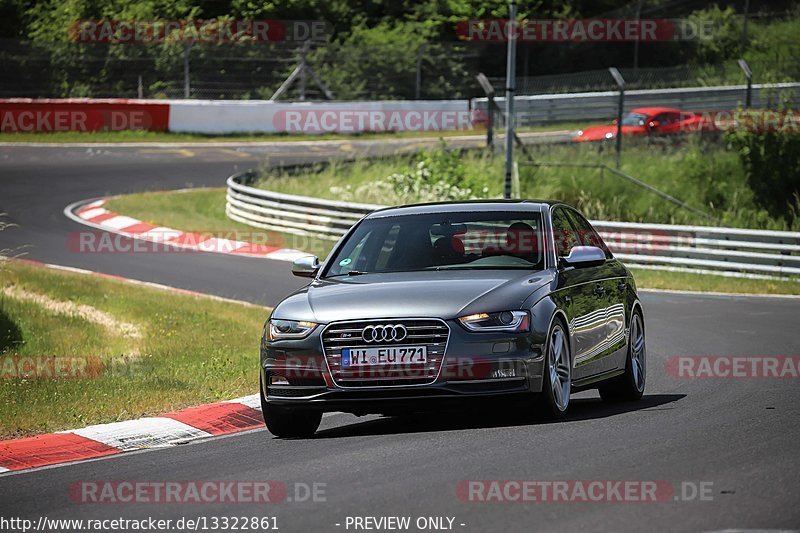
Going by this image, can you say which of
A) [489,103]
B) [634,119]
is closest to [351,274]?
[489,103]

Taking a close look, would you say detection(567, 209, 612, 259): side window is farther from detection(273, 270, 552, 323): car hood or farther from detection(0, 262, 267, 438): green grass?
detection(0, 262, 267, 438): green grass

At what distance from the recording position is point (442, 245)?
10.2 m

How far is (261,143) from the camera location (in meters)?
45.0

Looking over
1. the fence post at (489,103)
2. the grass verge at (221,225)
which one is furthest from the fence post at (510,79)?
the fence post at (489,103)

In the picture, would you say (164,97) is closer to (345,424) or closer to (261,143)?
(261,143)

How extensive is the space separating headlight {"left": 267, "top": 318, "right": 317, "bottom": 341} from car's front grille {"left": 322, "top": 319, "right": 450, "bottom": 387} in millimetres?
167

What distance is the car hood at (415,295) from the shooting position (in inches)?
353

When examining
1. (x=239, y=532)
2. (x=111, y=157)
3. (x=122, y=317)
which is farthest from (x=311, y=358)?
(x=111, y=157)

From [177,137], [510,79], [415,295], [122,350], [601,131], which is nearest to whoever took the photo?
[415,295]

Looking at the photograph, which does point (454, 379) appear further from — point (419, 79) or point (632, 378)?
point (419, 79)

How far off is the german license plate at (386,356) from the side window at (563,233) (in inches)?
71.0

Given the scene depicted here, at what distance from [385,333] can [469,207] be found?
74.4 inches

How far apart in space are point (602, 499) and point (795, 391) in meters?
4.90

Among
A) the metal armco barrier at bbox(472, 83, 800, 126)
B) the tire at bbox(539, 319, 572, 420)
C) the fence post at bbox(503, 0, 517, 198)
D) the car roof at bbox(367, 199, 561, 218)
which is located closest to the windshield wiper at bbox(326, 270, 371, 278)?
the car roof at bbox(367, 199, 561, 218)
